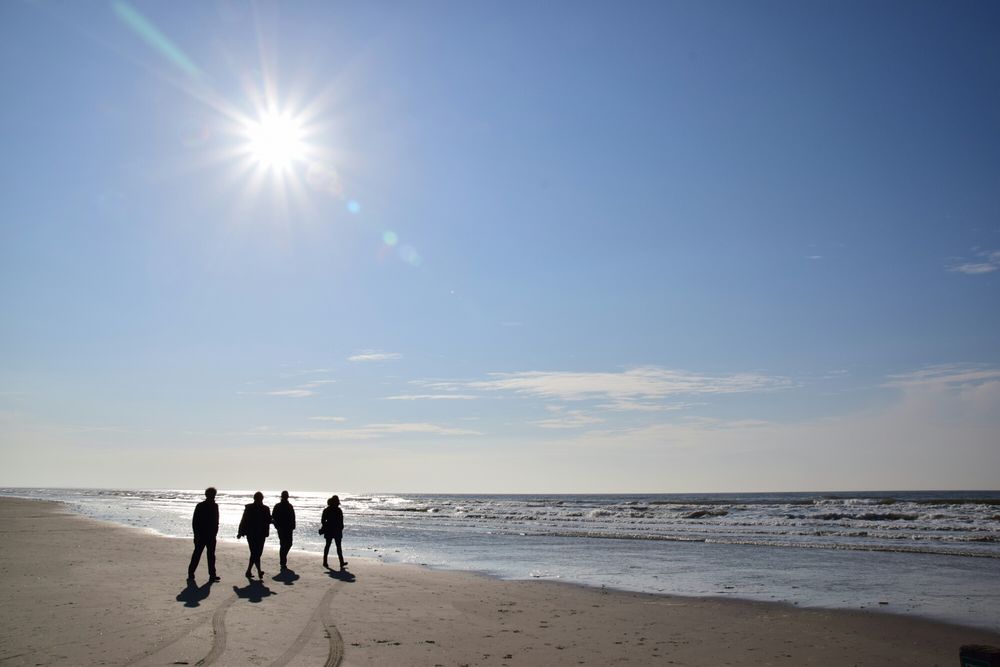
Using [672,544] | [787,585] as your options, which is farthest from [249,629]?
[672,544]

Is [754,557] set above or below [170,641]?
below

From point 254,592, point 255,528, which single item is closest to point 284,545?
point 255,528

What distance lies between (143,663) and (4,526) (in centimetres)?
2667

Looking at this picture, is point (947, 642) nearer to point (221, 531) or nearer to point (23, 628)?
point (23, 628)

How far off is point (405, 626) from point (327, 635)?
1.30 m

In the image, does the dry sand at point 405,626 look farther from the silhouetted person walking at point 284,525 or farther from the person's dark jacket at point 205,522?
the person's dark jacket at point 205,522

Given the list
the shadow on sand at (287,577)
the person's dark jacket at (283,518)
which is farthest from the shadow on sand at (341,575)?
the person's dark jacket at (283,518)

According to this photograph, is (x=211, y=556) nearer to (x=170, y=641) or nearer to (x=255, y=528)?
(x=255, y=528)

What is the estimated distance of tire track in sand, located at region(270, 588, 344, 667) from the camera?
7.42 meters

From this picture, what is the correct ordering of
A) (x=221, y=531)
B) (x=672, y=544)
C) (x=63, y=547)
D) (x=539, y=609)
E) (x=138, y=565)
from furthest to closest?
(x=221, y=531)
(x=672, y=544)
(x=63, y=547)
(x=138, y=565)
(x=539, y=609)

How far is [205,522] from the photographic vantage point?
42.7 ft

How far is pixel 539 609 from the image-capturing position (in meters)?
11.4

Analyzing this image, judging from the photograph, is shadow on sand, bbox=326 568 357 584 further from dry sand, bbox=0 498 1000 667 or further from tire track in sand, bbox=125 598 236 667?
tire track in sand, bbox=125 598 236 667

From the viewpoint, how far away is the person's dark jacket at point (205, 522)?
509 inches
